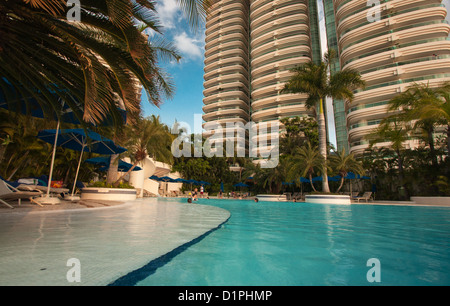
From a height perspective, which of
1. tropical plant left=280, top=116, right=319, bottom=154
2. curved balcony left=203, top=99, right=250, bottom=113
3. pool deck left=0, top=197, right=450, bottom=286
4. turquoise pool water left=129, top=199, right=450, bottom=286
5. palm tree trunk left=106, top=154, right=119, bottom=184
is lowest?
turquoise pool water left=129, top=199, right=450, bottom=286

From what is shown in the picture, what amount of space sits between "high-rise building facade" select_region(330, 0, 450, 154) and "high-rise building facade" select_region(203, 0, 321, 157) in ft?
43.1

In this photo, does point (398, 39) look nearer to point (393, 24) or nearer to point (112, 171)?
point (393, 24)

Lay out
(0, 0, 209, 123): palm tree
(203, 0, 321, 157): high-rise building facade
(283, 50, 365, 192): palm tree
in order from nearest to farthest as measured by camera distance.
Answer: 1. (0, 0, 209, 123): palm tree
2. (283, 50, 365, 192): palm tree
3. (203, 0, 321, 157): high-rise building facade

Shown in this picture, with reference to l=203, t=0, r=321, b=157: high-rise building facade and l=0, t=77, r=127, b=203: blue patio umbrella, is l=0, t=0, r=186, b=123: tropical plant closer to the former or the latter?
l=0, t=77, r=127, b=203: blue patio umbrella

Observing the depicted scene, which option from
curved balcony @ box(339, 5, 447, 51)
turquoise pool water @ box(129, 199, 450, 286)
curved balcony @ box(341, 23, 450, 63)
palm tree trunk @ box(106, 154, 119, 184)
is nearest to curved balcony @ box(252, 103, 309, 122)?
curved balcony @ box(341, 23, 450, 63)

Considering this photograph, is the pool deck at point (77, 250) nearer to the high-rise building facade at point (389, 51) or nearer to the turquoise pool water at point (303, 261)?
the turquoise pool water at point (303, 261)

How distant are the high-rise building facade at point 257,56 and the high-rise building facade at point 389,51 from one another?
13.1m

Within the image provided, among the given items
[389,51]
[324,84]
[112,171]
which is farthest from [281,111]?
[112,171]

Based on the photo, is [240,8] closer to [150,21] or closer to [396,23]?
[396,23]

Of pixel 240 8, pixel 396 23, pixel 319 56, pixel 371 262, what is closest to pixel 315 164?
pixel 371 262

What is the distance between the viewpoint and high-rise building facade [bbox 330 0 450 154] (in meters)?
33.6

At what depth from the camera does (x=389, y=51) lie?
1404 inches

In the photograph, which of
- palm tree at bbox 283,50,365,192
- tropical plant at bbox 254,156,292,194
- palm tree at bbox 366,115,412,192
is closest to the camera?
palm tree at bbox 366,115,412,192

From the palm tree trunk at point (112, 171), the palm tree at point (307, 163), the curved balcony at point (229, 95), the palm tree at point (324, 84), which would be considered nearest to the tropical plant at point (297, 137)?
the palm tree at point (307, 163)
